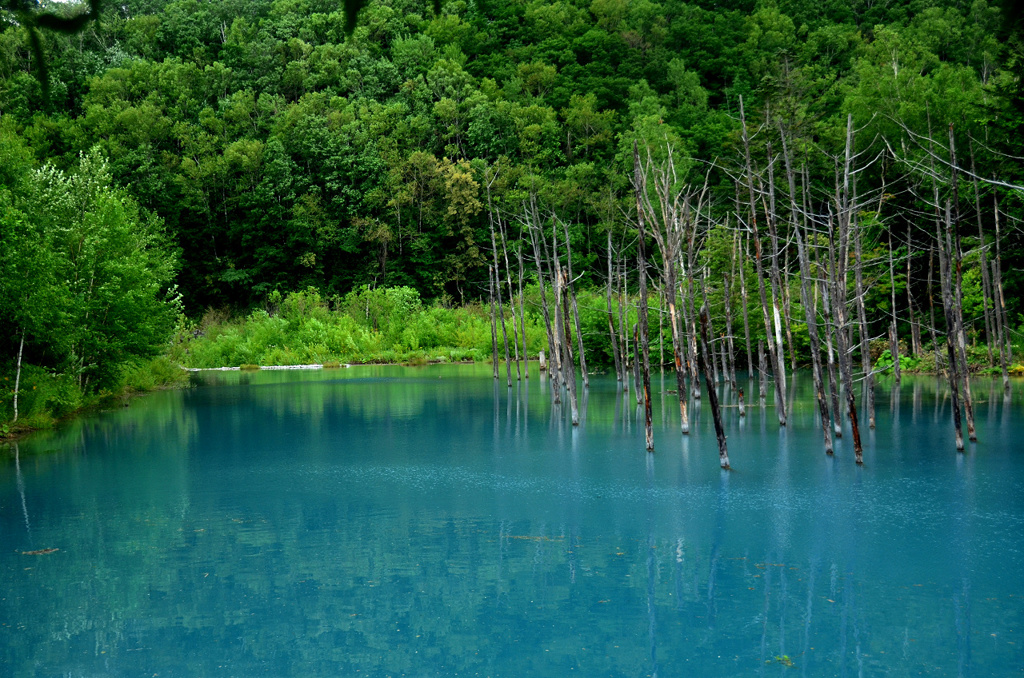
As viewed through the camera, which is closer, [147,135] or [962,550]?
[962,550]

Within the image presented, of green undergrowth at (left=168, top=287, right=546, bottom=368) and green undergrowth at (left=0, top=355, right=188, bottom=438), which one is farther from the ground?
green undergrowth at (left=168, top=287, right=546, bottom=368)

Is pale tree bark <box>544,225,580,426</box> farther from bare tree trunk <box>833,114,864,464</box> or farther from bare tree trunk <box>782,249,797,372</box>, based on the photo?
bare tree trunk <box>833,114,864,464</box>

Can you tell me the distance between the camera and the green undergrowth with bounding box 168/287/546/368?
5391 cm

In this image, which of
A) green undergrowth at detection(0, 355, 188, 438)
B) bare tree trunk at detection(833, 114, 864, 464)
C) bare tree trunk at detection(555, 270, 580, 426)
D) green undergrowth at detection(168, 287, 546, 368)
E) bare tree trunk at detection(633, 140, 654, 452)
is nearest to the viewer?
bare tree trunk at detection(833, 114, 864, 464)

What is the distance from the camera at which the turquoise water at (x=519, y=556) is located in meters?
8.12

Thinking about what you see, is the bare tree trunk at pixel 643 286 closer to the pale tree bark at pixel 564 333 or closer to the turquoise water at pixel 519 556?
the turquoise water at pixel 519 556

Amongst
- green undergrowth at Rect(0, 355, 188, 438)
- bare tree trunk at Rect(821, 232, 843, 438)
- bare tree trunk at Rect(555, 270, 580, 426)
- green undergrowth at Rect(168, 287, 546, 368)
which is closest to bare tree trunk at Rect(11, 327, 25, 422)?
green undergrowth at Rect(0, 355, 188, 438)

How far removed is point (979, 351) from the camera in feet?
109

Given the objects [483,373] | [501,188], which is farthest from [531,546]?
[501,188]

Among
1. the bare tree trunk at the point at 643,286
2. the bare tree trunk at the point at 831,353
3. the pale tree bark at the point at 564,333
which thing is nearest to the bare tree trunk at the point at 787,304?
the bare tree trunk at the point at 831,353

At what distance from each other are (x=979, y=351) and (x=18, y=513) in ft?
104

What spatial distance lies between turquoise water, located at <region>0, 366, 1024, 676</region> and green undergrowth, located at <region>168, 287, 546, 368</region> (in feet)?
107

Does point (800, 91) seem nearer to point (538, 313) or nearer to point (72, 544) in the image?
point (538, 313)

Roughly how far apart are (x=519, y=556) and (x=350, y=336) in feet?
147
